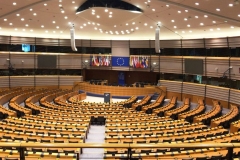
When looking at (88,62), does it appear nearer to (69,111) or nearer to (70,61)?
(70,61)

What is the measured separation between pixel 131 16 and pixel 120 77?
46.1 ft

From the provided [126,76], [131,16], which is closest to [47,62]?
[126,76]

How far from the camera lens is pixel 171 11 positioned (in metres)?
16.5

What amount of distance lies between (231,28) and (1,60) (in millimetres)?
23704

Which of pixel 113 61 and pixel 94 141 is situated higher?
pixel 113 61

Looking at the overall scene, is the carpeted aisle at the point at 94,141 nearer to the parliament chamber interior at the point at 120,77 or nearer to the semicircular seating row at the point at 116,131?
the parliament chamber interior at the point at 120,77

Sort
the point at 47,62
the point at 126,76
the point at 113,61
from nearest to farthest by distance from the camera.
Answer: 1. the point at 47,62
2. the point at 113,61
3. the point at 126,76

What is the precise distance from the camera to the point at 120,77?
105ft

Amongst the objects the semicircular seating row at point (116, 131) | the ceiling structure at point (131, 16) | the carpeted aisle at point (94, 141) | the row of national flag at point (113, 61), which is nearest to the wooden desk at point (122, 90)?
the row of national flag at point (113, 61)

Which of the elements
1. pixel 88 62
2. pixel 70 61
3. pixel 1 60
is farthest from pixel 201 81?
pixel 1 60

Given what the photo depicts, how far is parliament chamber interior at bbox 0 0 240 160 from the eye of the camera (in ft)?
33.3

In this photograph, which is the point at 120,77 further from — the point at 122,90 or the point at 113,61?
the point at 122,90

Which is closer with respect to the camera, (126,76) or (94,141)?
(94,141)

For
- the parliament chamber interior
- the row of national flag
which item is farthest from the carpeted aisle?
the row of national flag
